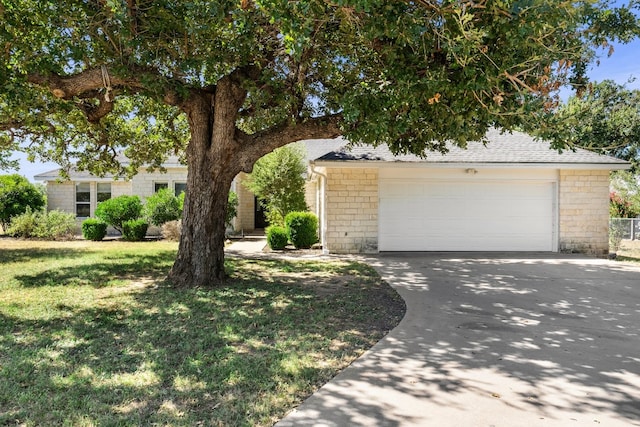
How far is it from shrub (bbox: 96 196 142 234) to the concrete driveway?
1332 cm

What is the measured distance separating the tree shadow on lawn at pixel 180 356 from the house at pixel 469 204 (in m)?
5.70

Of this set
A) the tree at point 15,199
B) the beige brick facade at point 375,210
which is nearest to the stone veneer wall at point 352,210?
the beige brick facade at point 375,210

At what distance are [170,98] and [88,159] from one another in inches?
306

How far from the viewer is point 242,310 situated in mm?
6066

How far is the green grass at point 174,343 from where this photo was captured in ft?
10.4

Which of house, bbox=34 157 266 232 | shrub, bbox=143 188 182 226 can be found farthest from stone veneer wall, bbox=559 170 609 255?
shrub, bbox=143 188 182 226

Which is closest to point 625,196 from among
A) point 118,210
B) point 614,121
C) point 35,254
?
point 614,121

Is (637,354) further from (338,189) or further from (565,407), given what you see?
(338,189)

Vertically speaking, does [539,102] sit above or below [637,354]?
above

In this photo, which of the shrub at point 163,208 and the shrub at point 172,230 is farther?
the shrub at point 163,208

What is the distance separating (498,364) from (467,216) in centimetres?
921

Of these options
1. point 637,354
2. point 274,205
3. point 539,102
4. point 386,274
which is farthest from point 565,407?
point 274,205

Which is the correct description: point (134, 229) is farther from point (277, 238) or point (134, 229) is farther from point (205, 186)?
point (205, 186)

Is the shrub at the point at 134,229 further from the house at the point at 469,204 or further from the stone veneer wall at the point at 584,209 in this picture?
the stone veneer wall at the point at 584,209
